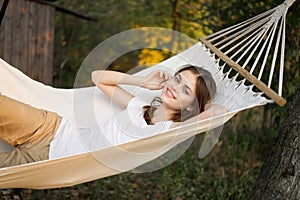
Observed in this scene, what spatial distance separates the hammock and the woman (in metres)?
0.10

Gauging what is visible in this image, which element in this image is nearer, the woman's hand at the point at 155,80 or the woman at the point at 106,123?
the woman at the point at 106,123

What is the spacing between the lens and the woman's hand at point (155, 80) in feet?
9.10

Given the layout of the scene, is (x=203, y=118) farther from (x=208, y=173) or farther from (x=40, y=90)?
(x=208, y=173)

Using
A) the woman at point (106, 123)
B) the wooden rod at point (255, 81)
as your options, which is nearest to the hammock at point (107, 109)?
the wooden rod at point (255, 81)

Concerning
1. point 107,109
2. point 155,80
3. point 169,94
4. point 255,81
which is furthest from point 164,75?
point 255,81

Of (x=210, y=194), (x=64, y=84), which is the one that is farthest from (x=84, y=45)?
(x=210, y=194)

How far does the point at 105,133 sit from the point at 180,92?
408mm

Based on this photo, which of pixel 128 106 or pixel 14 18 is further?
pixel 14 18

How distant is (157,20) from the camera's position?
7008 mm

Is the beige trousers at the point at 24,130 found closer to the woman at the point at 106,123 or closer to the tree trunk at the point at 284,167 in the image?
the woman at the point at 106,123

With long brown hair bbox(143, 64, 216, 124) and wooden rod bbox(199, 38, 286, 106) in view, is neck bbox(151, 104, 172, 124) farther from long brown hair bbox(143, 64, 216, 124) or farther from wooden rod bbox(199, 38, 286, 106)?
wooden rod bbox(199, 38, 286, 106)

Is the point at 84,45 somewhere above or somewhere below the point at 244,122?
above

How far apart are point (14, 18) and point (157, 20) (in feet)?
9.57

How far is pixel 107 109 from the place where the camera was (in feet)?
9.45
